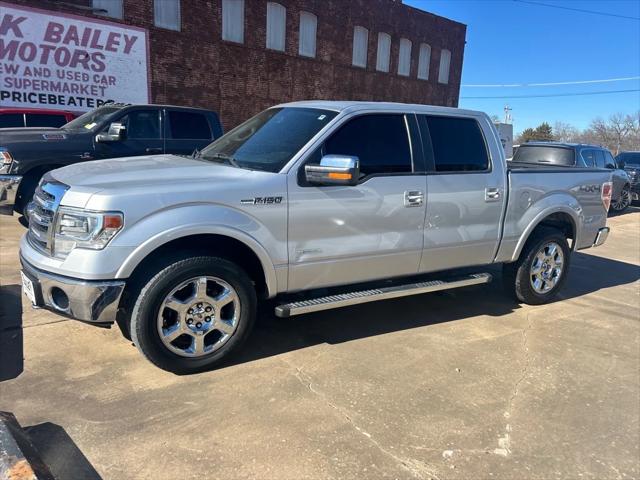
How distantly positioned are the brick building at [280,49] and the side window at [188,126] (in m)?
10.1

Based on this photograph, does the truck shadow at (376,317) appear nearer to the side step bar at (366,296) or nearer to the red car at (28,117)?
the side step bar at (366,296)

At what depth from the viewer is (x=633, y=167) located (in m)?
16.7

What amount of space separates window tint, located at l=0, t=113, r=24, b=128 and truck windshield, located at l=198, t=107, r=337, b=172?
8.11m

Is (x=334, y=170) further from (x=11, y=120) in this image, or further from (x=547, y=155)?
(x=11, y=120)

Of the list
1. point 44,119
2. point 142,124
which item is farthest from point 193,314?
point 44,119

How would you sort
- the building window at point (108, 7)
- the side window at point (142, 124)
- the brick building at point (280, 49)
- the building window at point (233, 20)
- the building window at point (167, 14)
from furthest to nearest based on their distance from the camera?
the building window at point (233, 20)
the brick building at point (280, 49)
the building window at point (167, 14)
the building window at point (108, 7)
the side window at point (142, 124)

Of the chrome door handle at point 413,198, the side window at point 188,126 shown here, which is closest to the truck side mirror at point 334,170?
the chrome door handle at point 413,198

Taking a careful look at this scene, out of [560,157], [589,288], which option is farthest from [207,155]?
[560,157]

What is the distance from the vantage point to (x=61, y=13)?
15.7 meters

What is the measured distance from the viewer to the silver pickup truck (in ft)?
10.6

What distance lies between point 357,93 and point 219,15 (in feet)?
27.0

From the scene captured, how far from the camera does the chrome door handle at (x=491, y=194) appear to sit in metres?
4.80

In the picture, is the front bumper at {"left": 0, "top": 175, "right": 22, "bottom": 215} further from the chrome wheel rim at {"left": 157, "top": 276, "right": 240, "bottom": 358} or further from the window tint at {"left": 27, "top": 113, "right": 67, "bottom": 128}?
the chrome wheel rim at {"left": 157, "top": 276, "right": 240, "bottom": 358}

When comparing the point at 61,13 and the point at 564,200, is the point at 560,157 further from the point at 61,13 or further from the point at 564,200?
the point at 61,13
